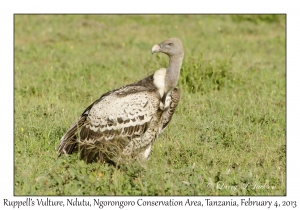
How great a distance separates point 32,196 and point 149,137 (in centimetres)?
142

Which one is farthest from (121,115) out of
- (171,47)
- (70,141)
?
(171,47)

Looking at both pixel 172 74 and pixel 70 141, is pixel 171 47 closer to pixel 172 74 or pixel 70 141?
pixel 172 74

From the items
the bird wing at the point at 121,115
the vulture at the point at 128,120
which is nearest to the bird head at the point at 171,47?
the vulture at the point at 128,120

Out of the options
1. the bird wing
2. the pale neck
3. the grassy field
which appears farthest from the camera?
the pale neck

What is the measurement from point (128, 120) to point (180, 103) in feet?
8.57

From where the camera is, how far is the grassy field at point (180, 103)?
5.64 m

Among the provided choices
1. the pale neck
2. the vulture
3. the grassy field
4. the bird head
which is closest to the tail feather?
the vulture

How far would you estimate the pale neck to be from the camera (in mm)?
6195

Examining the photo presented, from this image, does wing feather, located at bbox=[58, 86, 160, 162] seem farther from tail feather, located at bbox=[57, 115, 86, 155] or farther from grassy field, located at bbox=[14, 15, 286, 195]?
grassy field, located at bbox=[14, 15, 286, 195]

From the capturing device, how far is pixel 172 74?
6.23m

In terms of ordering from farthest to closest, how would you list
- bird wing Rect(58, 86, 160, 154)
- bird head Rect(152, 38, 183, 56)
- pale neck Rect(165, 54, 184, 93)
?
1. bird head Rect(152, 38, 183, 56)
2. pale neck Rect(165, 54, 184, 93)
3. bird wing Rect(58, 86, 160, 154)

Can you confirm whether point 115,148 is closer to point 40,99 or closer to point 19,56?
point 40,99

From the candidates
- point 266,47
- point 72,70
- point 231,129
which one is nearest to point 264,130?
point 231,129

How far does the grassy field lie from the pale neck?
2.77 ft
